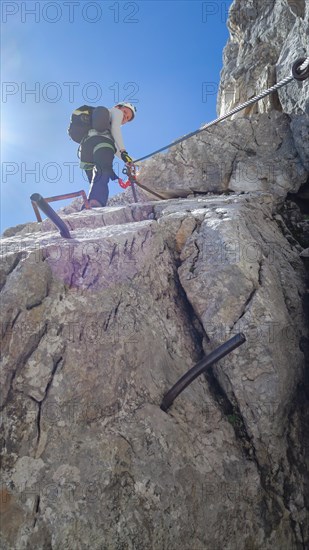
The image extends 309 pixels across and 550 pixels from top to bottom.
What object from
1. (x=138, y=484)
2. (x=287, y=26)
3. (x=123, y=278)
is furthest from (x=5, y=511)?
(x=287, y=26)

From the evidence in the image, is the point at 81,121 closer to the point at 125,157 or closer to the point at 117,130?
the point at 117,130

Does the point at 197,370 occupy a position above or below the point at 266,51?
below

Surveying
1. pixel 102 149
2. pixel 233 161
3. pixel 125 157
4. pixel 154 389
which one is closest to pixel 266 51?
pixel 233 161

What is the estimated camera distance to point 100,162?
11102 mm

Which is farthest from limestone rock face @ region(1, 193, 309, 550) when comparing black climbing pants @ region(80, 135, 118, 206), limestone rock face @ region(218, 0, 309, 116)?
limestone rock face @ region(218, 0, 309, 116)

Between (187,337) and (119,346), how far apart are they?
1.24 m

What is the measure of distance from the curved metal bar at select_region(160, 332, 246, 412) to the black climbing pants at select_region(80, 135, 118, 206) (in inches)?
302

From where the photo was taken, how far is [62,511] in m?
3.81

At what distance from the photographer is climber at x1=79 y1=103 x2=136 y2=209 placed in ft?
36.4

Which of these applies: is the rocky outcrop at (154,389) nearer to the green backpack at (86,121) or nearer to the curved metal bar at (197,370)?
the curved metal bar at (197,370)

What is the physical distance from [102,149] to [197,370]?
827 cm

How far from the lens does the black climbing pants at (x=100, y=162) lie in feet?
36.4

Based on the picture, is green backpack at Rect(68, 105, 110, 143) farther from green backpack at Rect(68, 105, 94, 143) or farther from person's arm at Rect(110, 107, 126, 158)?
person's arm at Rect(110, 107, 126, 158)

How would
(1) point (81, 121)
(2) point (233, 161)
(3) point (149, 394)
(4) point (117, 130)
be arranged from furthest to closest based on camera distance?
(2) point (233, 161) → (1) point (81, 121) → (4) point (117, 130) → (3) point (149, 394)
